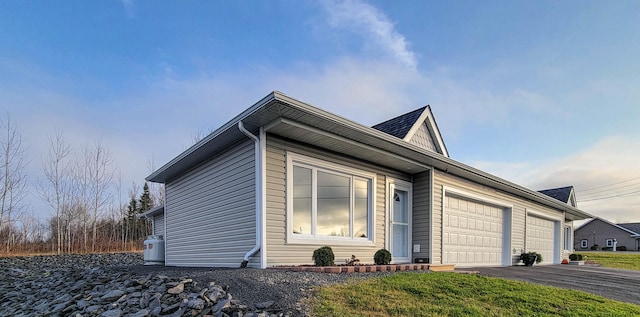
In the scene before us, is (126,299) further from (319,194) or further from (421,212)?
(421,212)

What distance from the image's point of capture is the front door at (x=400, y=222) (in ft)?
27.2

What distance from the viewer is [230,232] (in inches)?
271

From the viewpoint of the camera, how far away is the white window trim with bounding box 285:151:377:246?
20.5ft

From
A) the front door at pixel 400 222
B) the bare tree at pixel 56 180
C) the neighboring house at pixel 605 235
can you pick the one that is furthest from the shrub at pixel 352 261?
the neighboring house at pixel 605 235

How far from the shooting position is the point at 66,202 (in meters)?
19.9

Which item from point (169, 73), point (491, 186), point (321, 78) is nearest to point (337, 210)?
point (321, 78)

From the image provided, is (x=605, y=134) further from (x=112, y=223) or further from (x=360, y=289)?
(x=112, y=223)

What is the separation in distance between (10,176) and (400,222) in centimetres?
1934

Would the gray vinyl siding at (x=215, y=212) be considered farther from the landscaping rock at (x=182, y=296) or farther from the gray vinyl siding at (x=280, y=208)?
the landscaping rock at (x=182, y=296)

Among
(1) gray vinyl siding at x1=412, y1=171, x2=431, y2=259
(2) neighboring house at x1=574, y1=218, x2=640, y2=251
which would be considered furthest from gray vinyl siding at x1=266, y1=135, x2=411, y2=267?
(2) neighboring house at x1=574, y1=218, x2=640, y2=251

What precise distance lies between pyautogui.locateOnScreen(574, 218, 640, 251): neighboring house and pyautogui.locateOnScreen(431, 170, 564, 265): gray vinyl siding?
37.4m

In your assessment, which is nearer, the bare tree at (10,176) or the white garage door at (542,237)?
the white garage door at (542,237)

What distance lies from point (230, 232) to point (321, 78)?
18.1 feet

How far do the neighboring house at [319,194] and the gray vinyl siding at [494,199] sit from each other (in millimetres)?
48
